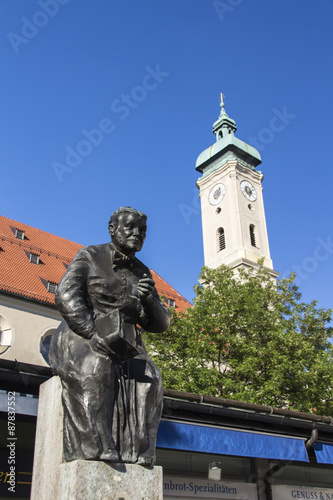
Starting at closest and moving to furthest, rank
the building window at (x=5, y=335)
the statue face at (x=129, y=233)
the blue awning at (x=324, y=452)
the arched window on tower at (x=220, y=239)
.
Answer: the statue face at (x=129, y=233), the blue awning at (x=324, y=452), the building window at (x=5, y=335), the arched window on tower at (x=220, y=239)

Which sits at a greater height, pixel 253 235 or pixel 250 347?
pixel 253 235

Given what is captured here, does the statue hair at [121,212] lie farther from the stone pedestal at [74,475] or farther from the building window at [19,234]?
the building window at [19,234]

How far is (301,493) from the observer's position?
9.02 m

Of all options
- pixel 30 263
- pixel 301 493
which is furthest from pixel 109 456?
pixel 30 263

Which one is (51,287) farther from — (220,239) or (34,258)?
(220,239)

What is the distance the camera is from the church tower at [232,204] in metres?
45.8

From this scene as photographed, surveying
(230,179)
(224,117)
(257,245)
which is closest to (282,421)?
(257,245)

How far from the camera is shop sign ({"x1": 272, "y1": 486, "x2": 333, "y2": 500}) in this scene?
8734mm

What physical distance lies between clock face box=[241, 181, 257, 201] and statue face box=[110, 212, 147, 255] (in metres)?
48.1

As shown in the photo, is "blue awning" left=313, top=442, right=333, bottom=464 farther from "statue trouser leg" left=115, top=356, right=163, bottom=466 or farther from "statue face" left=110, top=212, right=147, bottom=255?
"statue face" left=110, top=212, right=147, bottom=255

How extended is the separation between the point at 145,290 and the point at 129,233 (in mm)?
424

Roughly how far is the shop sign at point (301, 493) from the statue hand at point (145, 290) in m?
7.01

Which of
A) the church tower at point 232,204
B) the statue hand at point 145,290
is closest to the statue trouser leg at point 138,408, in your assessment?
the statue hand at point 145,290

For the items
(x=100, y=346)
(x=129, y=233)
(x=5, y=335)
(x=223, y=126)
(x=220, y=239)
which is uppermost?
(x=223, y=126)
